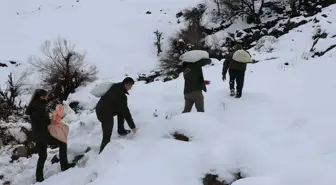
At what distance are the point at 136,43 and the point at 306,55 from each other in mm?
21257

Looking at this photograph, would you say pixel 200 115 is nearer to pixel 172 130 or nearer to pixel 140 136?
pixel 172 130

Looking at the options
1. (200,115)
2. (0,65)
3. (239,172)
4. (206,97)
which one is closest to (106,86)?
(200,115)

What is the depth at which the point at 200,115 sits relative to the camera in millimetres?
6070

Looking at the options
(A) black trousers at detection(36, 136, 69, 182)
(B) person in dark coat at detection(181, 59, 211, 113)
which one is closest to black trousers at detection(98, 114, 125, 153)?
(A) black trousers at detection(36, 136, 69, 182)

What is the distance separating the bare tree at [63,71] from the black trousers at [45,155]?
61.6ft

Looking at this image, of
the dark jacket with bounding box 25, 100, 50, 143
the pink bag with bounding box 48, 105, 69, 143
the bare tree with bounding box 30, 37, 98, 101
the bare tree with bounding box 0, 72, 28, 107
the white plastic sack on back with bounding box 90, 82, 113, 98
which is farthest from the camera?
the bare tree with bounding box 30, 37, 98, 101

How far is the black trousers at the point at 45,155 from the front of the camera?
19.4ft

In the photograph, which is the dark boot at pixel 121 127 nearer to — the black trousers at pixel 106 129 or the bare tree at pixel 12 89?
the black trousers at pixel 106 129

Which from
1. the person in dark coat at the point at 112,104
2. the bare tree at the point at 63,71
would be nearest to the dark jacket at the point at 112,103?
the person in dark coat at the point at 112,104

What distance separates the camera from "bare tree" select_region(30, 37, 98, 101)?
25.4 metres

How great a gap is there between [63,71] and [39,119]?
2109 cm

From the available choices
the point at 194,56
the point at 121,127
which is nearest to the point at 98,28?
the point at 121,127

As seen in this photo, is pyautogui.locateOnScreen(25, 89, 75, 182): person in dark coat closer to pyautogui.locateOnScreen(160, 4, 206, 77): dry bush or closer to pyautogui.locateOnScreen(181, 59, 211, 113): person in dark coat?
pyautogui.locateOnScreen(181, 59, 211, 113): person in dark coat

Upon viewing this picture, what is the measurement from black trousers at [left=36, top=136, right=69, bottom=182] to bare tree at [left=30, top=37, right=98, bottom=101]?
61.6 ft
